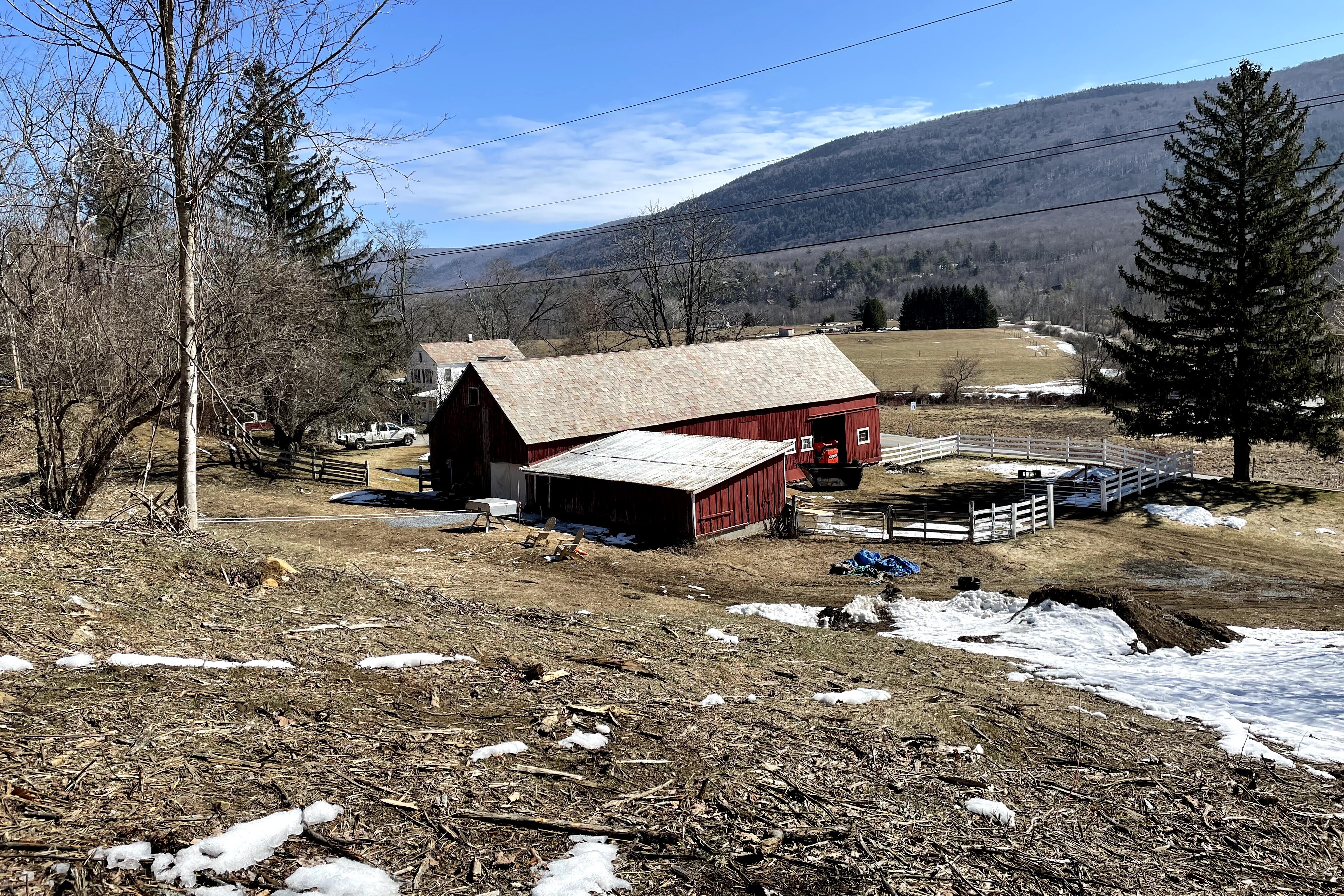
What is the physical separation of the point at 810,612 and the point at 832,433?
83.0 feet

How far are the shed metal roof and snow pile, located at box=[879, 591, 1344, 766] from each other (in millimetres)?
10584

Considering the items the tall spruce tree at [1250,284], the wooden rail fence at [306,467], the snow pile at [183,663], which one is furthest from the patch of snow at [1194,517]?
the wooden rail fence at [306,467]

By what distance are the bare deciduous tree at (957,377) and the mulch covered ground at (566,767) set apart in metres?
60.0

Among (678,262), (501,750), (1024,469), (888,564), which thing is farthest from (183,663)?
(678,262)

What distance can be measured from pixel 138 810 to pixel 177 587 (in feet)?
16.8

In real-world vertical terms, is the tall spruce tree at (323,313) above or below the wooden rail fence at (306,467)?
above

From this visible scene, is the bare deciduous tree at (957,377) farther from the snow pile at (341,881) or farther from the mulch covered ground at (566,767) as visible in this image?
the snow pile at (341,881)

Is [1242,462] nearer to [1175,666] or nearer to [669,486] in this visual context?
[669,486]

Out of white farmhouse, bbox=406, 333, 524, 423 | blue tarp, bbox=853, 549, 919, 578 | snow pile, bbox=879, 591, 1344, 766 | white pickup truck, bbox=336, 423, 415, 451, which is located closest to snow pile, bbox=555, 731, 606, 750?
snow pile, bbox=879, 591, 1344, 766

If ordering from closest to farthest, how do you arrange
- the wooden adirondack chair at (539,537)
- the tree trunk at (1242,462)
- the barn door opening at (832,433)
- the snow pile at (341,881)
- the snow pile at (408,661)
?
the snow pile at (341,881) → the snow pile at (408,661) → the wooden adirondack chair at (539,537) → the tree trunk at (1242,462) → the barn door opening at (832,433)

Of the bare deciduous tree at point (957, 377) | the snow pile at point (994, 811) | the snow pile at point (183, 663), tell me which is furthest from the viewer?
the bare deciduous tree at point (957, 377)

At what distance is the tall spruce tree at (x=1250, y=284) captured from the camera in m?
30.6

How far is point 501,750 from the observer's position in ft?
20.6

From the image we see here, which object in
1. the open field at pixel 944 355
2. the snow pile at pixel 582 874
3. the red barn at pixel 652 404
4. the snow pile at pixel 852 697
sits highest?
the open field at pixel 944 355
